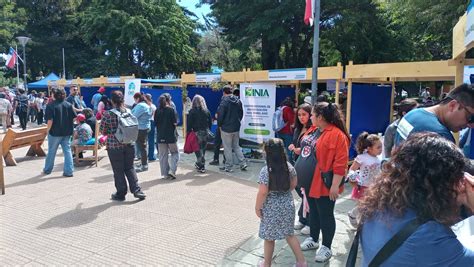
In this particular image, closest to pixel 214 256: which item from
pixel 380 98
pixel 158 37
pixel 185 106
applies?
pixel 380 98

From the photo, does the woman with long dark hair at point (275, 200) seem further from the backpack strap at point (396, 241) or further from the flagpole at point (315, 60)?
the flagpole at point (315, 60)

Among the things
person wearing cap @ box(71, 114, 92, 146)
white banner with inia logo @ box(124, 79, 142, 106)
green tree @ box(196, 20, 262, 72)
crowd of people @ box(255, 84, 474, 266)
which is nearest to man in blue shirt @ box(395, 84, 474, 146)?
crowd of people @ box(255, 84, 474, 266)

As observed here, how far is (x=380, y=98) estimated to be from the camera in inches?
319

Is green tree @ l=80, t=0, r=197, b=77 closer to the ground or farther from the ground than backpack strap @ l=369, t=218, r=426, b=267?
farther from the ground

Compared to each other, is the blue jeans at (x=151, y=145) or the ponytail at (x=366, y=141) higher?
the ponytail at (x=366, y=141)

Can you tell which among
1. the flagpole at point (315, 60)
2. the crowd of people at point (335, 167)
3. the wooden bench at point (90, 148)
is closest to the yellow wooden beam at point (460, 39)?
the crowd of people at point (335, 167)

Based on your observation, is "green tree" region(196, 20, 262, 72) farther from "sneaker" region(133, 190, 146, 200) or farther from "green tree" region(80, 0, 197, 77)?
"sneaker" region(133, 190, 146, 200)

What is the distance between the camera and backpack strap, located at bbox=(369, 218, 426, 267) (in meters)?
1.45

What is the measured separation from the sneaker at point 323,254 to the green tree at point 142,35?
27.5 m

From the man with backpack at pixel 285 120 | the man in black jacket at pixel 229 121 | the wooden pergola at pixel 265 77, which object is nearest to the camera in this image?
the wooden pergola at pixel 265 77

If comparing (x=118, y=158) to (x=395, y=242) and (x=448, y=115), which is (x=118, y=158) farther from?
(x=395, y=242)

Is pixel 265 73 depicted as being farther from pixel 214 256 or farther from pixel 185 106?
pixel 214 256

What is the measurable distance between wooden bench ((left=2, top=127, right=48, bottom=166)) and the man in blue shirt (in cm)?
857

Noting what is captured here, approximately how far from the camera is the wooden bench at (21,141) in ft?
28.0
